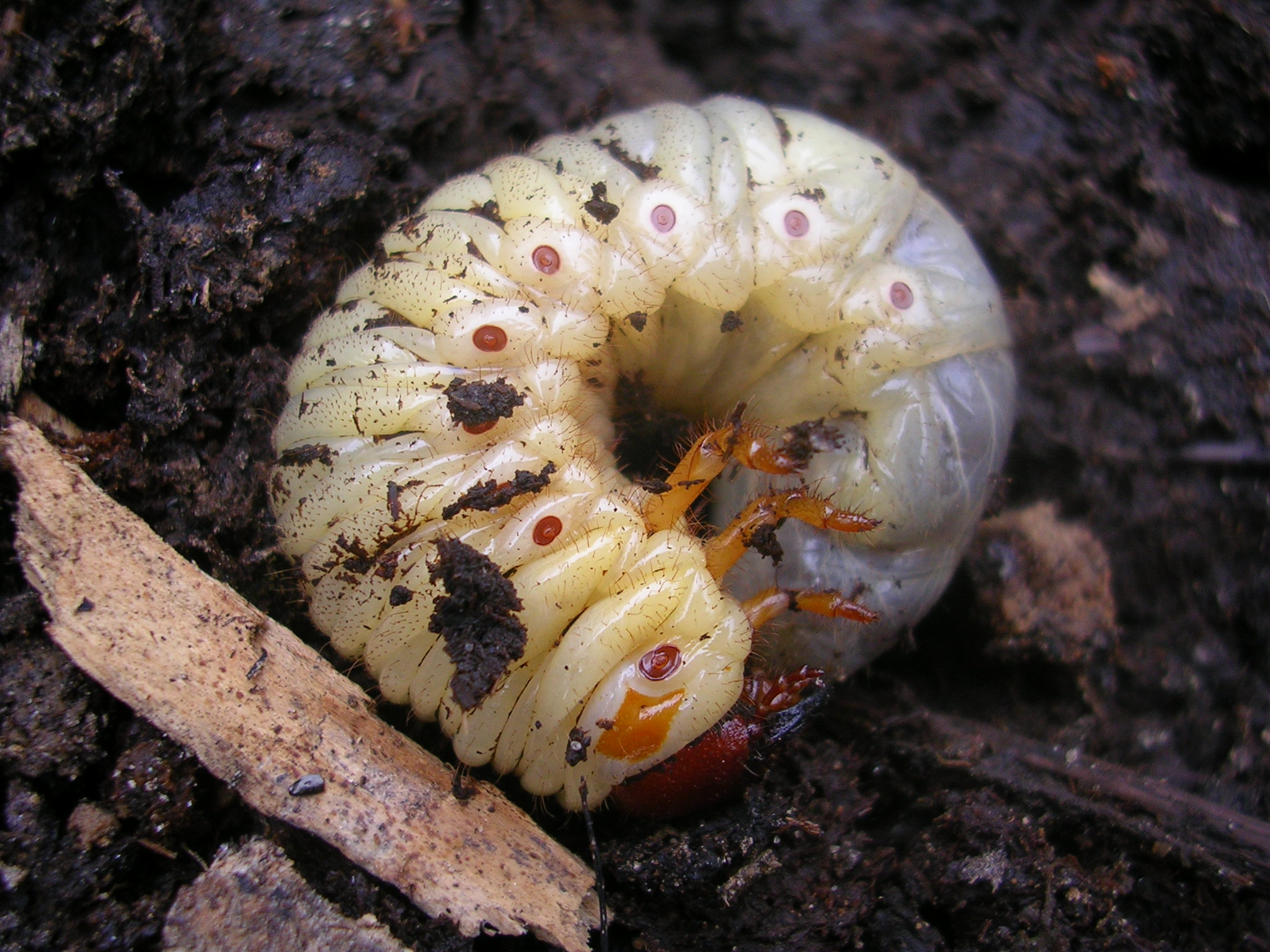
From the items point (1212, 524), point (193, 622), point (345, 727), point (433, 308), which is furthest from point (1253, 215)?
point (193, 622)

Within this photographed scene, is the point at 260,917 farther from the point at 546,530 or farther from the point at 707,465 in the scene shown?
the point at 707,465

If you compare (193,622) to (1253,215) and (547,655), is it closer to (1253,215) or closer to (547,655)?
(547,655)

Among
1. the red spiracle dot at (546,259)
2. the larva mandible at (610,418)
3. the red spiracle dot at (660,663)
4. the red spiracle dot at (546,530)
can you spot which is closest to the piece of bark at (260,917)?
the larva mandible at (610,418)

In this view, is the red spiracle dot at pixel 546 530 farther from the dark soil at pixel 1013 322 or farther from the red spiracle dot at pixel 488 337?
the dark soil at pixel 1013 322

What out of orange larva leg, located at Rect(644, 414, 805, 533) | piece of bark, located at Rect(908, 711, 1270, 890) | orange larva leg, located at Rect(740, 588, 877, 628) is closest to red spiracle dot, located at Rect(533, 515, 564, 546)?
orange larva leg, located at Rect(644, 414, 805, 533)

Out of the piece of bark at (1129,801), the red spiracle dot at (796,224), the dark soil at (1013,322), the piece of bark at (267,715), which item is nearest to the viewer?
the piece of bark at (267,715)

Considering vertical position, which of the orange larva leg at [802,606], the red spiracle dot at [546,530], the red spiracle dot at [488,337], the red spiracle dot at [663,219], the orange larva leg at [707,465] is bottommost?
the orange larva leg at [802,606]

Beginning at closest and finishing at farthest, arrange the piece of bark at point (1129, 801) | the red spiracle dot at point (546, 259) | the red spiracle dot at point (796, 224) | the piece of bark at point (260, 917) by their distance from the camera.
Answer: the piece of bark at point (260, 917), the piece of bark at point (1129, 801), the red spiracle dot at point (546, 259), the red spiracle dot at point (796, 224)
